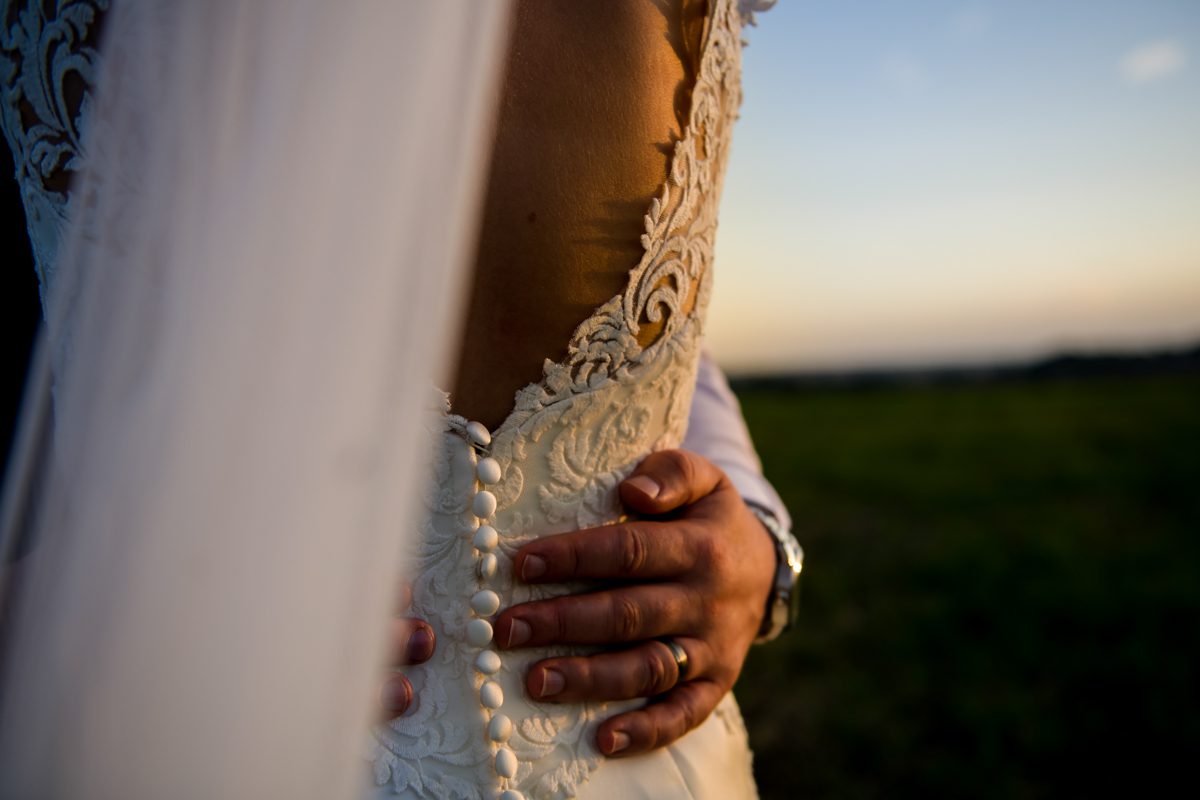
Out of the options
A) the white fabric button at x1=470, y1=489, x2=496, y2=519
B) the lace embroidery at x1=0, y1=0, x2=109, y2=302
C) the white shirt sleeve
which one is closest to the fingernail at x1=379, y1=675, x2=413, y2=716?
the white fabric button at x1=470, y1=489, x2=496, y2=519

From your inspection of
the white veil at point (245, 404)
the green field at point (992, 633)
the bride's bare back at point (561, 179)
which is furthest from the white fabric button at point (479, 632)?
the green field at point (992, 633)

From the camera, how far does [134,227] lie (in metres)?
0.67

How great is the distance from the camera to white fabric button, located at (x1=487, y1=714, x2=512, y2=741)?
1015 millimetres

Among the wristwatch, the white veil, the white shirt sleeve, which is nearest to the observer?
the white veil

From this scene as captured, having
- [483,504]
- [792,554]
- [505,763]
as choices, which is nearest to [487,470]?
[483,504]

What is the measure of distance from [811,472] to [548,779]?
36.7 ft

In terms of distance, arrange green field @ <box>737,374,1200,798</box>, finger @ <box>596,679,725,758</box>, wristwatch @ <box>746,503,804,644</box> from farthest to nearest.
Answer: green field @ <box>737,374,1200,798</box> < wristwatch @ <box>746,503,804,644</box> < finger @ <box>596,679,725,758</box>

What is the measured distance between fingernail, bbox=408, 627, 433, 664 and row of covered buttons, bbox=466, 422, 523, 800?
0.05 m

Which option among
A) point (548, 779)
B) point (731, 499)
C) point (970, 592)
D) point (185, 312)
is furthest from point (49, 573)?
point (970, 592)

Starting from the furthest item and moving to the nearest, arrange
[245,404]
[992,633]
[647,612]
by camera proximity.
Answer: [992,633] → [647,612] → [245,404]

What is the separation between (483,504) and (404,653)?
210 millimetres

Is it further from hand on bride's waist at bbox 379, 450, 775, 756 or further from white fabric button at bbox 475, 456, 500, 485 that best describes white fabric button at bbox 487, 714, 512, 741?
white fabric button at bbox 475, 456, 500, 485

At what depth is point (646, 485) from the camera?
1.17 meters

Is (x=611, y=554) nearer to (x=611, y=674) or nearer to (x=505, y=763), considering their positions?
(x=611, y=674)
